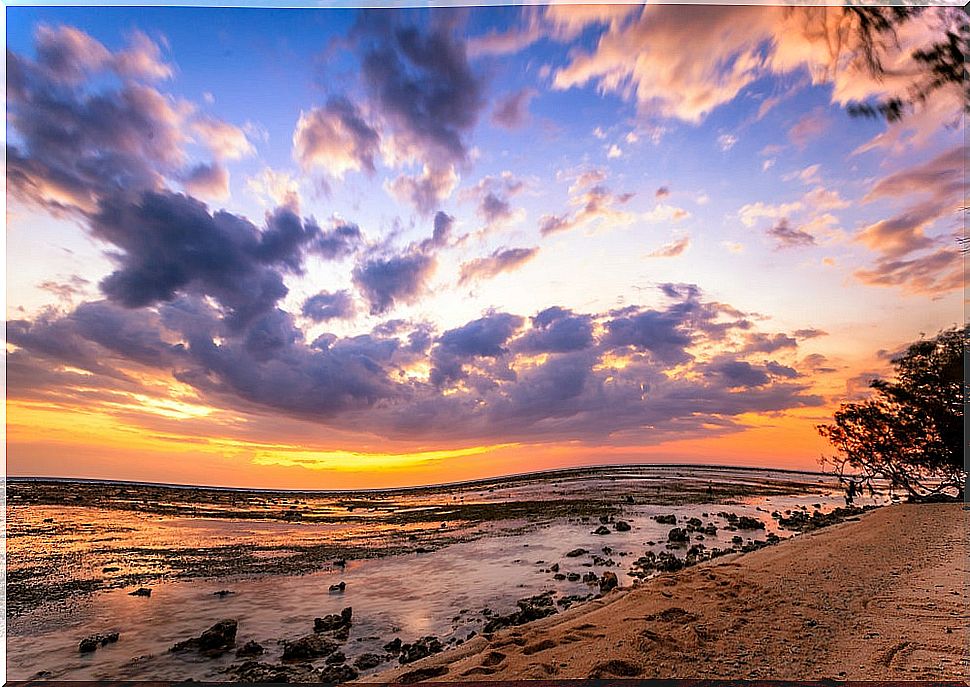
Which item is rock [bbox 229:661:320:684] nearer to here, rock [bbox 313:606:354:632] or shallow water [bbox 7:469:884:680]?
shallow water [bbox 7:469:884:680]

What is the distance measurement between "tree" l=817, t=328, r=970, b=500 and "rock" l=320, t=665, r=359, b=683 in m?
15.0

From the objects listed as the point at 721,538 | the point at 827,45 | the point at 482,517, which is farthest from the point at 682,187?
the point at 482,517

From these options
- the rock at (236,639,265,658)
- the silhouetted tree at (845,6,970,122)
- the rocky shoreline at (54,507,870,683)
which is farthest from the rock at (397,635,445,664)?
the silhouetted tree at (845,6,970,122)

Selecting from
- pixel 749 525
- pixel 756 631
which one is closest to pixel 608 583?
pixel 756 631

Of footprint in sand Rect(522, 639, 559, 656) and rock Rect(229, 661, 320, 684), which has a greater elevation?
footprint in sand Rect(522, 639, 559, 656)

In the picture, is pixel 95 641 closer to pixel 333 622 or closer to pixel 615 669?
pixel 333 622

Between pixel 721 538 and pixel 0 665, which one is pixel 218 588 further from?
pixel 721 538

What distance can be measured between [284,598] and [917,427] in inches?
726

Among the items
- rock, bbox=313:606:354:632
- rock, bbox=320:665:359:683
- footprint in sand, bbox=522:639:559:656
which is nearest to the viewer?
footprint in sand, bbox=522:639:559:656

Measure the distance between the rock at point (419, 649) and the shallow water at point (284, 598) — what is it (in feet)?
0.79

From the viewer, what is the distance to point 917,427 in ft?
52.0

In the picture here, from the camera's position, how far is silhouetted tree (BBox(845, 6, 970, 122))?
183 inches

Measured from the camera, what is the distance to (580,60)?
8.02 meters

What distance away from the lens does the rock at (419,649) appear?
479 cm
